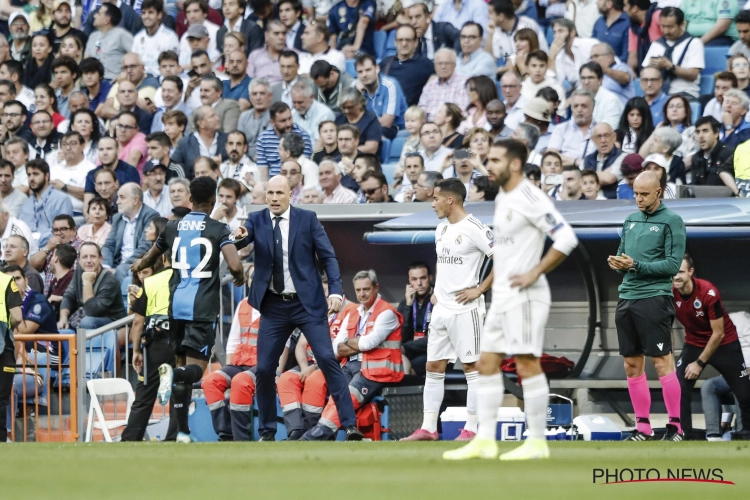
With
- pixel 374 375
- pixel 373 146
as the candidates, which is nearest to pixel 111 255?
pixel 373 146

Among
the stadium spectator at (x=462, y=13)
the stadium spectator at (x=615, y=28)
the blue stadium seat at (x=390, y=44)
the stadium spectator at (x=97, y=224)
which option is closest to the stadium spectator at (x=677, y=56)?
the stadium spectator at (x=615, y=28)

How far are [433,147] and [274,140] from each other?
195 cm

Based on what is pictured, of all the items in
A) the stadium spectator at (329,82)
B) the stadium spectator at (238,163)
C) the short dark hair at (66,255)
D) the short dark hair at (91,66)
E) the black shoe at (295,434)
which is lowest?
the black shoe at (295,434)

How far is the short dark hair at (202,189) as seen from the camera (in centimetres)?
945

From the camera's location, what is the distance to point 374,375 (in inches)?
417

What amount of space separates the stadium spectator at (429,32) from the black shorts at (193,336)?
22.2ft

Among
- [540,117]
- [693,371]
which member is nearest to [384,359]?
[693,371]

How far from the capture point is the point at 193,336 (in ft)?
30.7

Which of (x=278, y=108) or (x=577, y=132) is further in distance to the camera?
(x=278, y=108)

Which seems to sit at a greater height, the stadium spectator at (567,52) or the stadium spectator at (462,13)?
the stadium spectator at (462,13)

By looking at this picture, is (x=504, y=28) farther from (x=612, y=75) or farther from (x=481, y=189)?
(x=481, y=189)

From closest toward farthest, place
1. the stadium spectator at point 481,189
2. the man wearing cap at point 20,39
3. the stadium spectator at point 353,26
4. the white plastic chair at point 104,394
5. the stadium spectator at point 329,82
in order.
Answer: the white plastic chair at point 104,394, the stadium spectator at point 481,189, the stadium spectator at point 329,82, the stadium spectator at point 353,26, the man wearing cap at point 20,39

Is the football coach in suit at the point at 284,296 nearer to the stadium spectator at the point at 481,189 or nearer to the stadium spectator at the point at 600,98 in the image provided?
the stadium spectator at the point at 481,189

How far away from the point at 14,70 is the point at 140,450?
35.2 ft
